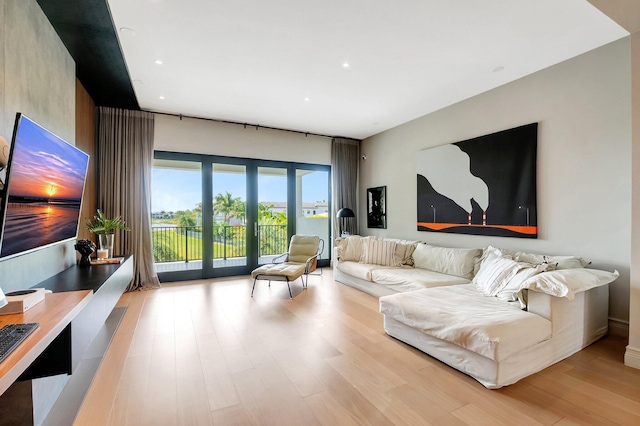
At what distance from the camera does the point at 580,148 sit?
10.4 ft

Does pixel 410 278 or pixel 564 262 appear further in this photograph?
pixel 410 278

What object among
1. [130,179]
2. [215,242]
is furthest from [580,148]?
[130,179]

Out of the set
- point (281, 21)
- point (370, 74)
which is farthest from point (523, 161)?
point (281, 21)

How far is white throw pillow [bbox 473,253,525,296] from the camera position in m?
2.95

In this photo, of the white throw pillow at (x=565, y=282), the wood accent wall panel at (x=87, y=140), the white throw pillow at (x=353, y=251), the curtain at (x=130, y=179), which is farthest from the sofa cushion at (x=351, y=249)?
the wood accent wall panel at (x=87, y=140)

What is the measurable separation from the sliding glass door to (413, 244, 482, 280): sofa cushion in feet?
8.46

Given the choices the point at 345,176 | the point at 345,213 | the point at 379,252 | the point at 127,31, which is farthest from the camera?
the point at 345,176

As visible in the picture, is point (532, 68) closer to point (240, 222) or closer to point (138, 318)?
point (240, 222)

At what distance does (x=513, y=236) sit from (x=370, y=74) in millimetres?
2663

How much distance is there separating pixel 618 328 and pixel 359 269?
114 inches

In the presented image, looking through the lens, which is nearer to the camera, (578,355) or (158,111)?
(578,355)

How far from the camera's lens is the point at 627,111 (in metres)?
2.83

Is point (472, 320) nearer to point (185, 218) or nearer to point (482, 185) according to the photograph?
point (482, 185)

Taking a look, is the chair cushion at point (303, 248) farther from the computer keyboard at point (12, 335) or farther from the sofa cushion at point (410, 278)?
the computer keyboard at point (12, 335)
